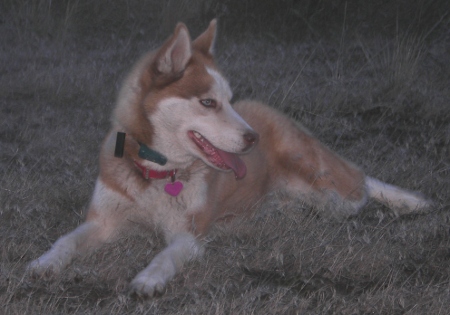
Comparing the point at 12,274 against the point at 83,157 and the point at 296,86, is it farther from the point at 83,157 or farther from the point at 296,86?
the point at 296,86

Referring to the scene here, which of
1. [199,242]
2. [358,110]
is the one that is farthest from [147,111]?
[358,110]

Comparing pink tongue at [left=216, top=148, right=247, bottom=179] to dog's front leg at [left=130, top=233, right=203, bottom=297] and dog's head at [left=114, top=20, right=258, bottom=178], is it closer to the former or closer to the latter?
dog's head at [left=114, top=20, right=258, bottom=178]

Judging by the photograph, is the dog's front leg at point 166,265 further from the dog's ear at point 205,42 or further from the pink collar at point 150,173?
the dog's ear at point 205,42

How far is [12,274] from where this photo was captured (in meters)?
2.90

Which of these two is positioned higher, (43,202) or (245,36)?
(43,202)

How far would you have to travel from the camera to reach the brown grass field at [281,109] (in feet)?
9.62

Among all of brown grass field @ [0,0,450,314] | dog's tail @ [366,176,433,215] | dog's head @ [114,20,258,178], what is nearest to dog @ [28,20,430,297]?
dog's head @ [114,20,258,178]

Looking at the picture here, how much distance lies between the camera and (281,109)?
604 centimetres

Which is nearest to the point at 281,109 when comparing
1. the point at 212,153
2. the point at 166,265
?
the point at 212,153

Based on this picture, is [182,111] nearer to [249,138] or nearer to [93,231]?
[249,138]

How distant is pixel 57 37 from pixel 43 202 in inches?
169

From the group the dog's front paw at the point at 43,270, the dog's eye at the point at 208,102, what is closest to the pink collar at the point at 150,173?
the dog's eye at the point at 208,102

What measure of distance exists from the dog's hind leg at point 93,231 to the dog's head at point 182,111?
33 cm

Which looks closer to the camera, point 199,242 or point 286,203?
point 199,242
